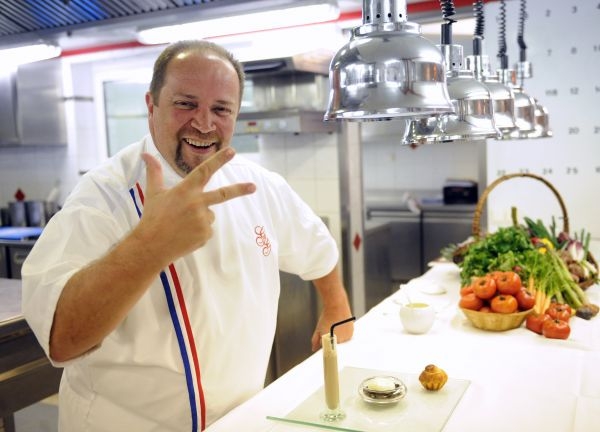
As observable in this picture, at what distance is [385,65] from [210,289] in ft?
3.10

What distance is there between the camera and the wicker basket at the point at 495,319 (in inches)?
93.9

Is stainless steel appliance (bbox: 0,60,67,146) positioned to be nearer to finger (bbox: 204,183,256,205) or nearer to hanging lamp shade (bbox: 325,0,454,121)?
finger (bbox: 204,183,256,205)

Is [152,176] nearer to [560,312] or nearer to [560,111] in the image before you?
[560,312]

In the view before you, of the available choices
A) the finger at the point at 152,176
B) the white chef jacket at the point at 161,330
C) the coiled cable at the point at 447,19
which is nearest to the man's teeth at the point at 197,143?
the white chef jacket at the point at 161,330

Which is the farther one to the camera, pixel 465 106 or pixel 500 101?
pixel 500 101

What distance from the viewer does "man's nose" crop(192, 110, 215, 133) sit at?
1.88 metres

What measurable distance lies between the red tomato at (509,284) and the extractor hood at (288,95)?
2003 mm

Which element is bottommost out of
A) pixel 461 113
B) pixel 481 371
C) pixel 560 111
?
pixel 481 371

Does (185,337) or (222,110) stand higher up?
(222,110)

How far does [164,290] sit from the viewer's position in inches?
71.4

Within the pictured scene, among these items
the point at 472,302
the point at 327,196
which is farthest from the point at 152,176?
the point at 327,196

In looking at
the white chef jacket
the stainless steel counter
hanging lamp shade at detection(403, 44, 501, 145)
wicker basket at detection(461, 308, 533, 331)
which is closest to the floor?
the stainless steel counter

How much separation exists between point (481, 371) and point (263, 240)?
806 mm

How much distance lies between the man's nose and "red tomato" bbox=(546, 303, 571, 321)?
1450mm
